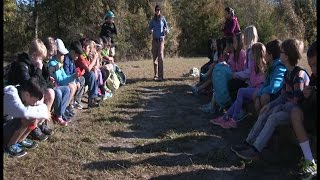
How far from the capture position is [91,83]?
24.1ft

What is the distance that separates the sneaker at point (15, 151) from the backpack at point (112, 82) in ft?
14.4

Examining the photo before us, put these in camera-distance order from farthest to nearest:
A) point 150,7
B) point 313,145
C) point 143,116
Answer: point 150,7
point 143,116
point 313,145

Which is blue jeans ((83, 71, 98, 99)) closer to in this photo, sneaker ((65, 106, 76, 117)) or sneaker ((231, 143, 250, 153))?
sneaker ((65, 106, 76, 117))

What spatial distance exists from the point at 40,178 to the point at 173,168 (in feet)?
4.08

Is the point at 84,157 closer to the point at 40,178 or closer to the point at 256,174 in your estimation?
the point at 40,178

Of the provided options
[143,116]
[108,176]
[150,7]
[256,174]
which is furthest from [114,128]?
[150,7]

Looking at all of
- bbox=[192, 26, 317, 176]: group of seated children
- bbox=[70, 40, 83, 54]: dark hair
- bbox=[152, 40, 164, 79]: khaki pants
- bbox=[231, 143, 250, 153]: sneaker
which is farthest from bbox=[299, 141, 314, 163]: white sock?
bbox=[152, 40, 164, 79]: khaki pants

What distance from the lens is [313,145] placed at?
177 inches

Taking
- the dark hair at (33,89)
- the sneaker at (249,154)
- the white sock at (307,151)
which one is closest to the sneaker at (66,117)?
the dark hair at (33,89)

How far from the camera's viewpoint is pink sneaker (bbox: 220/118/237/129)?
6.00 m

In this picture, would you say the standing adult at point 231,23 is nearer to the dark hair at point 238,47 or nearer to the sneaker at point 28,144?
the dark hair at point 238,47

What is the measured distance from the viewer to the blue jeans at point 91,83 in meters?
7.31

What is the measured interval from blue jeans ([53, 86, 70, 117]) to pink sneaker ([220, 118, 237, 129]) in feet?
6.82

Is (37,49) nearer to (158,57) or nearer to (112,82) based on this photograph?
(112,82)
